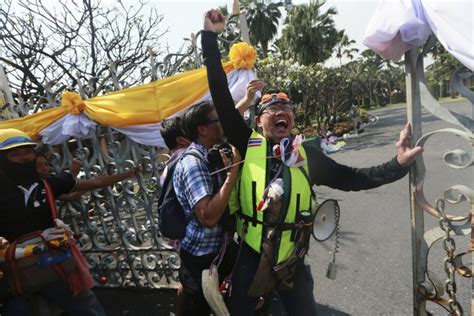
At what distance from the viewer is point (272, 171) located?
6.37 feet

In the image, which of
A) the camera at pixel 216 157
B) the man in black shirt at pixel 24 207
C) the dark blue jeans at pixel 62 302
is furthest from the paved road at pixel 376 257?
the man in black shirt at pixel 24 207

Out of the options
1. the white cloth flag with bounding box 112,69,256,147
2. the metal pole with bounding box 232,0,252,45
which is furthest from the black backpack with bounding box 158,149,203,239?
the metal pole with bounding box 232,0,252,45

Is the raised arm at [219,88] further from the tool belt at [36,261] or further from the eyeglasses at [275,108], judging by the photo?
the tool belt at [36,261]

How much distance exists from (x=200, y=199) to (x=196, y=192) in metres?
0.05

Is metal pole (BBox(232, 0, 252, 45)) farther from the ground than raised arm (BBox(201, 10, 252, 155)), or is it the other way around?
metal pole (BBox(232, 0, 252, 45))

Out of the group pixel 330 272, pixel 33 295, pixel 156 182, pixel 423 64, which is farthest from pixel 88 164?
pixel 423 64

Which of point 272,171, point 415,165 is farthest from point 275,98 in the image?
point 415,165

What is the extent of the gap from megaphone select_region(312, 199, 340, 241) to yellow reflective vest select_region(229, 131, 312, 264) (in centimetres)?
8

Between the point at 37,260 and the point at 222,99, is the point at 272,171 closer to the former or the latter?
the point at 222,99

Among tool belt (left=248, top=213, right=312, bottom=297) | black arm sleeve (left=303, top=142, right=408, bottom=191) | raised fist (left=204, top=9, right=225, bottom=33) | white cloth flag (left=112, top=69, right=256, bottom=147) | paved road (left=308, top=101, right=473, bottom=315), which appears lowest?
paved road (left=308, top=101, right=473, bottom=315)

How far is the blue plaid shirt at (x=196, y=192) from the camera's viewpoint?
1856mm

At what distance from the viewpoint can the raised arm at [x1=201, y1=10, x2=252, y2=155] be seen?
2000 millimetres

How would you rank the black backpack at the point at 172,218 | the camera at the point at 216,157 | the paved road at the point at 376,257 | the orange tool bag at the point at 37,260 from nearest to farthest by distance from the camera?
the camera at the point at 216,157 < the black backpack at the point at 172,218 < the orange tool bag at the point at 37,260 < the paved road at the point at 376,257

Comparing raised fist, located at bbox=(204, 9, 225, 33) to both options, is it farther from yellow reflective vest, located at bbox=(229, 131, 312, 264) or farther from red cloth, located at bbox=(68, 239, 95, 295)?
red cloth, located at bbox=(68, 239, 95, 295)
